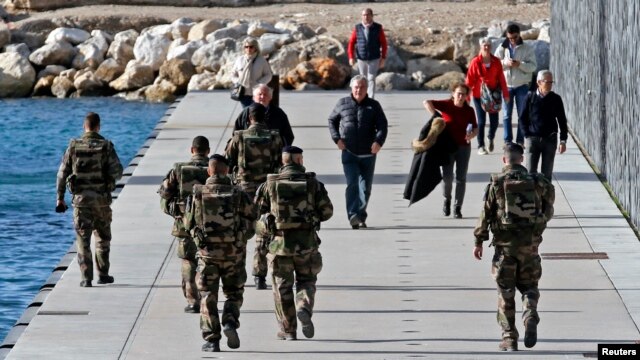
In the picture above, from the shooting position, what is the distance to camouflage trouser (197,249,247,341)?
13.2m

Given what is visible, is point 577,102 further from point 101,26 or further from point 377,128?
point 101,26

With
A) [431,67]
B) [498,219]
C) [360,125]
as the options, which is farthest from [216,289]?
[431,67]

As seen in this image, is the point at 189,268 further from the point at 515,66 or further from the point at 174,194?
the point at 515,66

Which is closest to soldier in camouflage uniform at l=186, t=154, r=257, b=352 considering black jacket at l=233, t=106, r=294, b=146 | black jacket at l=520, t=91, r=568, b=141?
black jacket at l=233, t=106, r=294, b=146

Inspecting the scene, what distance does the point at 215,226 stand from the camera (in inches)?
516

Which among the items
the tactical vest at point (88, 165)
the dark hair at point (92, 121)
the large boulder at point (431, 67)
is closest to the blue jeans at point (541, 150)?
the tactical vest at point (88, 165)

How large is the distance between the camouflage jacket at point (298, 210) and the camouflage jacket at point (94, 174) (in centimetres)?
249

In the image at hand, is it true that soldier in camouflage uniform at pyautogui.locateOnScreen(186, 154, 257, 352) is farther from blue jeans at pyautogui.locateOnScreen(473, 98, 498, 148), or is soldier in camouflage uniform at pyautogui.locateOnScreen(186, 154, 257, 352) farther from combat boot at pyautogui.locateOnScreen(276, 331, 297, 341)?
blue jeans at pyautogui.locateOnScreen(473, 98, 498, 148)

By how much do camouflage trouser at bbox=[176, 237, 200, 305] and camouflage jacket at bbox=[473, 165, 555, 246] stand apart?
255cm

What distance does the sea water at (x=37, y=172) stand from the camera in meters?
19.6

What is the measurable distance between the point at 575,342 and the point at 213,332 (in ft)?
9.27

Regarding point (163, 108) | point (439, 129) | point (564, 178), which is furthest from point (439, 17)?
point (439, 129)

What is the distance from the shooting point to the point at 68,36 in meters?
40.7

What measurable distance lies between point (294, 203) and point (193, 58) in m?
25.0
